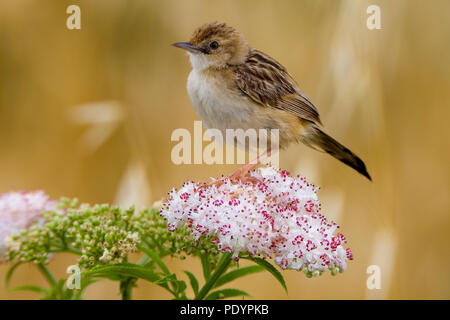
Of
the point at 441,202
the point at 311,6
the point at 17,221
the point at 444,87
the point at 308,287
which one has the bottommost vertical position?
the point at 308,287

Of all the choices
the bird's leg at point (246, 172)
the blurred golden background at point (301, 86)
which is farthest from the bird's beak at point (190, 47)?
the blurred golden background at point (301, 86)

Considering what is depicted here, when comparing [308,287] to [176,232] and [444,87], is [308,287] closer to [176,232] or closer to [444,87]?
[444,87]

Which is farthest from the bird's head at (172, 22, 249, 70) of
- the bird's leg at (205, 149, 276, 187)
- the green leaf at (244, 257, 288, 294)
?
the green leaf at (244, 257, 288, 294)

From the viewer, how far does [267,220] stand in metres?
2.20

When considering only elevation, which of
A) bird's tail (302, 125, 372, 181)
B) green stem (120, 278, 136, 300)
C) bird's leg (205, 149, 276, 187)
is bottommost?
green stem (120, 278, 136, 300)

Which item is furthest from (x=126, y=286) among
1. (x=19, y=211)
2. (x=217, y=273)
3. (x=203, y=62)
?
(x=203, y=62)

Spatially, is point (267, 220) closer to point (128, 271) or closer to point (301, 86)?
point (128, 271)

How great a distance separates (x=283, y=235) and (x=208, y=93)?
134 cm

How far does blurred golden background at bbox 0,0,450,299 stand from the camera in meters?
4.00

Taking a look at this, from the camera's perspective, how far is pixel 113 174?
18.4 feet

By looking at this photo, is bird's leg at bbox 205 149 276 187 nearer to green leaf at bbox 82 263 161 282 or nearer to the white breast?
the white breast

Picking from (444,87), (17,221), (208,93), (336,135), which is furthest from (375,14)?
(17,221)

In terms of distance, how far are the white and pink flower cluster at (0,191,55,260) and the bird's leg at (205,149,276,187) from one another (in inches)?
45.2

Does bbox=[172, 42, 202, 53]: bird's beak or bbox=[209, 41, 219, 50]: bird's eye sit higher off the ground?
bbox=[209, 41, 219, 50]: bird's eye
